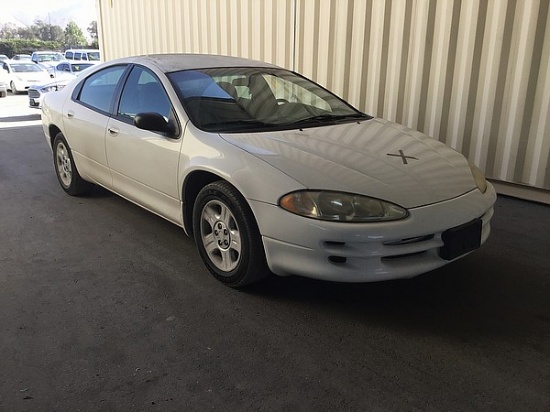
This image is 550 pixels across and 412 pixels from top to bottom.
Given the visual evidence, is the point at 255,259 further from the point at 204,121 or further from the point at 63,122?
the point at 63,122

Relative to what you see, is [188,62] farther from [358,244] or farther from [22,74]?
[22,74]

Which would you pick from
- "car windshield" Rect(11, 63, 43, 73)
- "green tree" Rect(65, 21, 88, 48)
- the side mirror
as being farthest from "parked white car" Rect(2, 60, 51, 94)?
"green tree" Rect(65, 21, 88, 48)

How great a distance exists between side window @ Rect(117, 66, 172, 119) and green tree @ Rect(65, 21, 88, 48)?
2468 inches

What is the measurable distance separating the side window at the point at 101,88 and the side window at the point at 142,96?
0.24 m

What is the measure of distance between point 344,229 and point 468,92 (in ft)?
12.0

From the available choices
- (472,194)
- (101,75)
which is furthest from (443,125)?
(101,75)

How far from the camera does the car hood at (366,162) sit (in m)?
2.89

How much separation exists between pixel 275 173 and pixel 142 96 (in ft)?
5.64

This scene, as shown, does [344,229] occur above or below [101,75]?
below

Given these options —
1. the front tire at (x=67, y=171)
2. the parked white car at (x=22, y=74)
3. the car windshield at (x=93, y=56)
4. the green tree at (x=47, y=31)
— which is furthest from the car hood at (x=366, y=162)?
the green tree at (x=47, y=31)

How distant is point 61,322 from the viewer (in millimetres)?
2969

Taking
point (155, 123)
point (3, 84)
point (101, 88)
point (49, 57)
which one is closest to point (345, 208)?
point (155, 123)

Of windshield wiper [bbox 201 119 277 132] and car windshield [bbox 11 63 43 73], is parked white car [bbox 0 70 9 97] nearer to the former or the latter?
Answer: car windshield [bbox 11 63 43 73]

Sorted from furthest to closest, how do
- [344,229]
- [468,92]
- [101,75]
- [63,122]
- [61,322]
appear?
[468,92] → [63,122] → [101,75] → [61,322] → [344,229]
